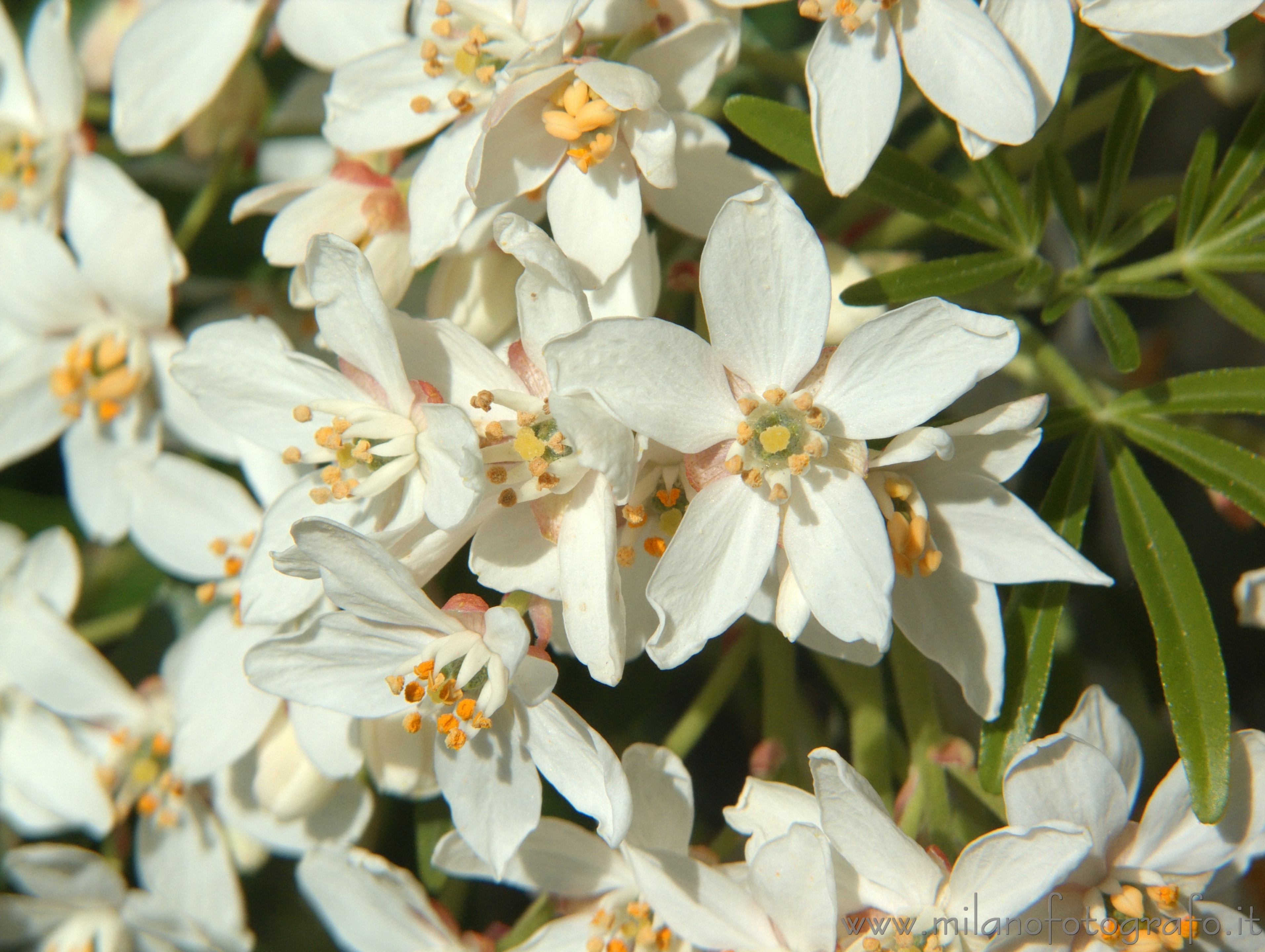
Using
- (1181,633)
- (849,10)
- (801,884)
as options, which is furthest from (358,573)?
(1181,633)

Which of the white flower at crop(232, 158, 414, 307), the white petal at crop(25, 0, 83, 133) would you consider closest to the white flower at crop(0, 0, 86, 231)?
the white petal at crop(25, 0, 83, 133)

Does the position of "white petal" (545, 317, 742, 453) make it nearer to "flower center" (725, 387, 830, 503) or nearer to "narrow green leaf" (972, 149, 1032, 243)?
"flower center" (725, 387, 830, 503)

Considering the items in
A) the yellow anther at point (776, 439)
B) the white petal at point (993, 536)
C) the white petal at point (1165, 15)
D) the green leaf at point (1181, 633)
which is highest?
the white petal at point (1165, 15)

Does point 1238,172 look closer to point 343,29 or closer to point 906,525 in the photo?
point 906,525

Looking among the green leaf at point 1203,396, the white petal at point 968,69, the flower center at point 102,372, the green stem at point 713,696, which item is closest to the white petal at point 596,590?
the green stem at point 713,696

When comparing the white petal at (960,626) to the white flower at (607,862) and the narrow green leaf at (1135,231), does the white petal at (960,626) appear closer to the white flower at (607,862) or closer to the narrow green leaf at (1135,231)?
the white flower at (607,862)

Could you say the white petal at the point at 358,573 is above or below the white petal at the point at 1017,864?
above

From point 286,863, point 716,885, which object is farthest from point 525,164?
point 286,863
